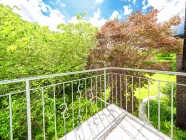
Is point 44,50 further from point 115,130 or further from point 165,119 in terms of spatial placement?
point 165,119

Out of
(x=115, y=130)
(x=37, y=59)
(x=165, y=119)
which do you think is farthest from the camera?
(x=165, y=119)

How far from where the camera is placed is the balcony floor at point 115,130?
2.21 meters

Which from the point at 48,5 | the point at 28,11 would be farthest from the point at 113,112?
the point at 48,5

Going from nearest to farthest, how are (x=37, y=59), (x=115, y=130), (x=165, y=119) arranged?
1. (x=115, y=130)
2. (x=37, y=59)
3. (x=165, y=119)

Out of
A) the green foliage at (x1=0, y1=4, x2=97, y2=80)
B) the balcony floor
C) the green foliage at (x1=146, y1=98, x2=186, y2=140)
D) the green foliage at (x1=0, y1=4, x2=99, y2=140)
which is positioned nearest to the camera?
the balcony floor

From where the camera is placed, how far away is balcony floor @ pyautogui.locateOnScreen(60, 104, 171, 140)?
221 centimetres

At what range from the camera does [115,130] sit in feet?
7.93

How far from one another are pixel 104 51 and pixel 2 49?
3.56m

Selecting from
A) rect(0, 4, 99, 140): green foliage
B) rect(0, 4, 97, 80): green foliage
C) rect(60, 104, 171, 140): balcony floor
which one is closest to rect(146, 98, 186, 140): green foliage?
rect(0, 4, 99, 140): green foliage

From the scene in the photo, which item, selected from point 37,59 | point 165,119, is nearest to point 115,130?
point 37,59

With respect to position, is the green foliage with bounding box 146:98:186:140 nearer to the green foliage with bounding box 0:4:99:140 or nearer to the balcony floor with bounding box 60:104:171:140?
the green foliage with bounding box 0:4:99:140

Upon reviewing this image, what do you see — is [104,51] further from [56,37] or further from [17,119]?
[17,119]

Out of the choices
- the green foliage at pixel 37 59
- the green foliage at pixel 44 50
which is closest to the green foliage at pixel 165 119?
the green foliage at pixel 37 59

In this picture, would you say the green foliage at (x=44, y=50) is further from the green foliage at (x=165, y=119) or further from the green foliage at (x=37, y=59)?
the green foliage at (x=165, y=119)
